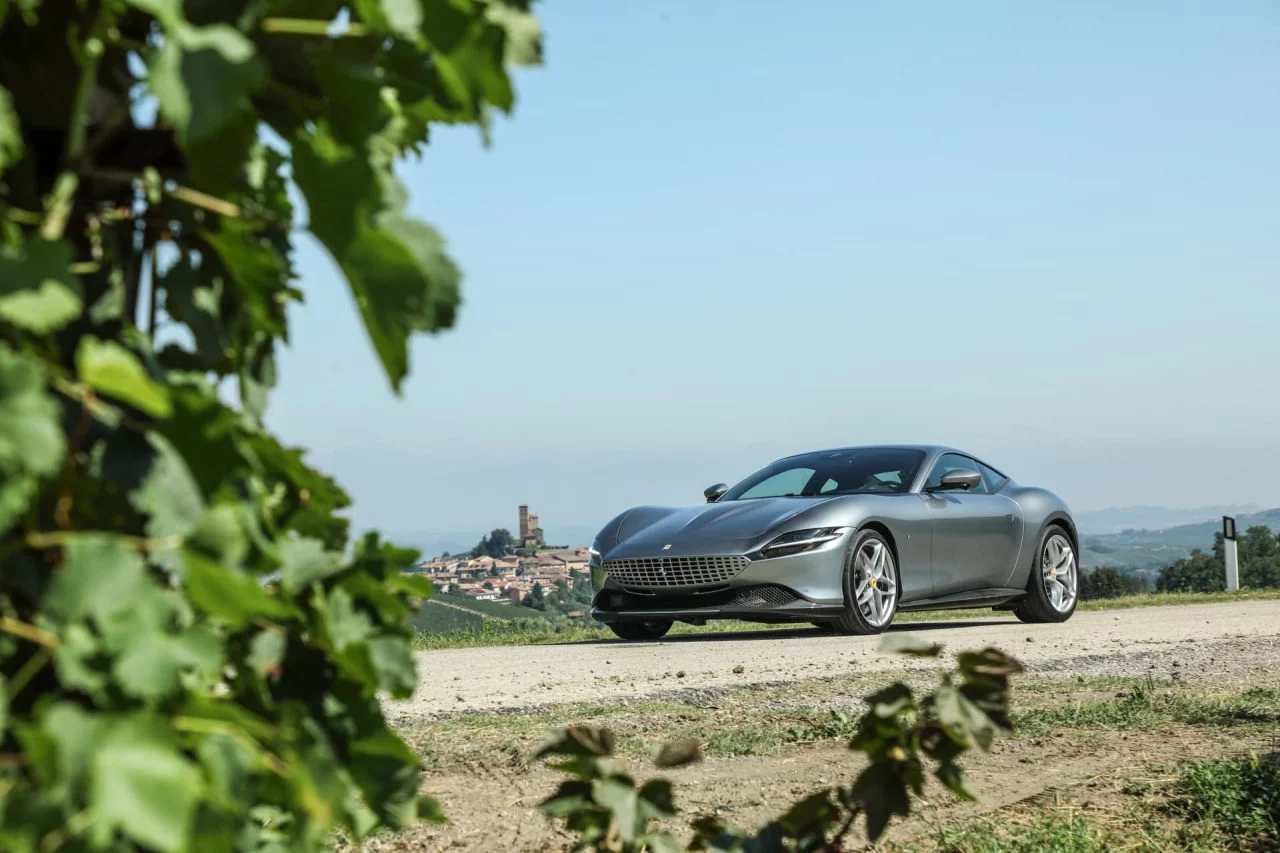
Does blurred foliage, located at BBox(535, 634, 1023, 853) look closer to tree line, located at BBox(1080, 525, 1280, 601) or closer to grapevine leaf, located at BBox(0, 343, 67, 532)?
grapevine leaf, located at BBox(0, 343, 67, 532)

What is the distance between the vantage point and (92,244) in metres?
1.11

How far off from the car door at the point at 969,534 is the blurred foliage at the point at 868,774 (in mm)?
8635

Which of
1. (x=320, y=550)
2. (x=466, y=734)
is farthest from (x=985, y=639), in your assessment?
(x=320, y=550)

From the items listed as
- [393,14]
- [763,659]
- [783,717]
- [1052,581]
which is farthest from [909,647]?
[1052,581]

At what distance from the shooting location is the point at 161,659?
84 cm

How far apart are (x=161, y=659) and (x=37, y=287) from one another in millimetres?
241

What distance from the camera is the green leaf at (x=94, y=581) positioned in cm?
83

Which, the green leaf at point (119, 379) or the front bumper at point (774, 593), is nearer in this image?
the green leaf at point (119, 379)

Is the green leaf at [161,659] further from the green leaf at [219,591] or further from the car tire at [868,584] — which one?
the car tire at [868,584]

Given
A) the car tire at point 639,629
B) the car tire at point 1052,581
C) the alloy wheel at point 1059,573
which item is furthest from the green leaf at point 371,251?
the alloy wheel at point 1059,573

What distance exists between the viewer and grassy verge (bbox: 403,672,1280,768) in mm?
4504

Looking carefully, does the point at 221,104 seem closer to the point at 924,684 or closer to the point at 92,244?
the point at 92,244

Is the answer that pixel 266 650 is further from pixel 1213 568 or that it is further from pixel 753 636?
pixel 1213 568

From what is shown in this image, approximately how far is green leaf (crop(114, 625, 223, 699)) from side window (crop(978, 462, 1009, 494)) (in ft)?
35.3
